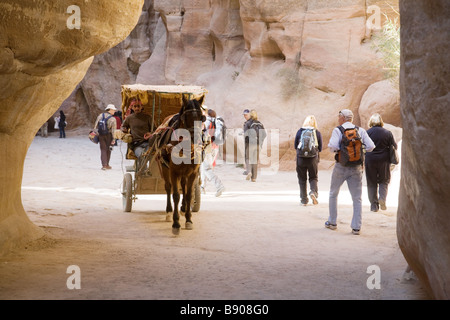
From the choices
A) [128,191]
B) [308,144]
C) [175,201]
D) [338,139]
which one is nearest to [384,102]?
[308,144]

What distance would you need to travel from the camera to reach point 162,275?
5699mm

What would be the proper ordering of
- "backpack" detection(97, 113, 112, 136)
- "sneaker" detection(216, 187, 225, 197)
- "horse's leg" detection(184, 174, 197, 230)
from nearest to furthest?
"horse's leg" detection(184, 174, 197, 230) → "sneaker" detection(216, 187, 225, 197) → "backpack" detection(97, 113, 112, 136)

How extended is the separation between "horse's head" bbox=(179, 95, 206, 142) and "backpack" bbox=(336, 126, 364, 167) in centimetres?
243

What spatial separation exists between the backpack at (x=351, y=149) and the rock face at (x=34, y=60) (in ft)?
13.3

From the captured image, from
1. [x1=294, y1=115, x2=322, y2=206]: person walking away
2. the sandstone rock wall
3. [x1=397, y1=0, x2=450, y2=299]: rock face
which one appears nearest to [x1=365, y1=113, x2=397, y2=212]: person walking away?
[x1=294, y1=115, x2=322, y2=206]: person walking away

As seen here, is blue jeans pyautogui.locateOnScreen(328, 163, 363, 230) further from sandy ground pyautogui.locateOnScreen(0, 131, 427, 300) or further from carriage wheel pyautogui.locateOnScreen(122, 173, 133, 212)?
carriage wheel pyautogui.locateOnScreen(122, 173, 133, 212)

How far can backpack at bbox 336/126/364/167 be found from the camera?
836 cm

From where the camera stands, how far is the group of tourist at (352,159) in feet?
27.7

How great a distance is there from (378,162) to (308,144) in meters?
1.53

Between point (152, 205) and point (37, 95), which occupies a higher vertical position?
point (37, 95)

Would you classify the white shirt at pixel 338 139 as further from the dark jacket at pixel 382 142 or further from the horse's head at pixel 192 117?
the horse's head at pixel 192 117

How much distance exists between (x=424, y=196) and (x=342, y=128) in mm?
4334
